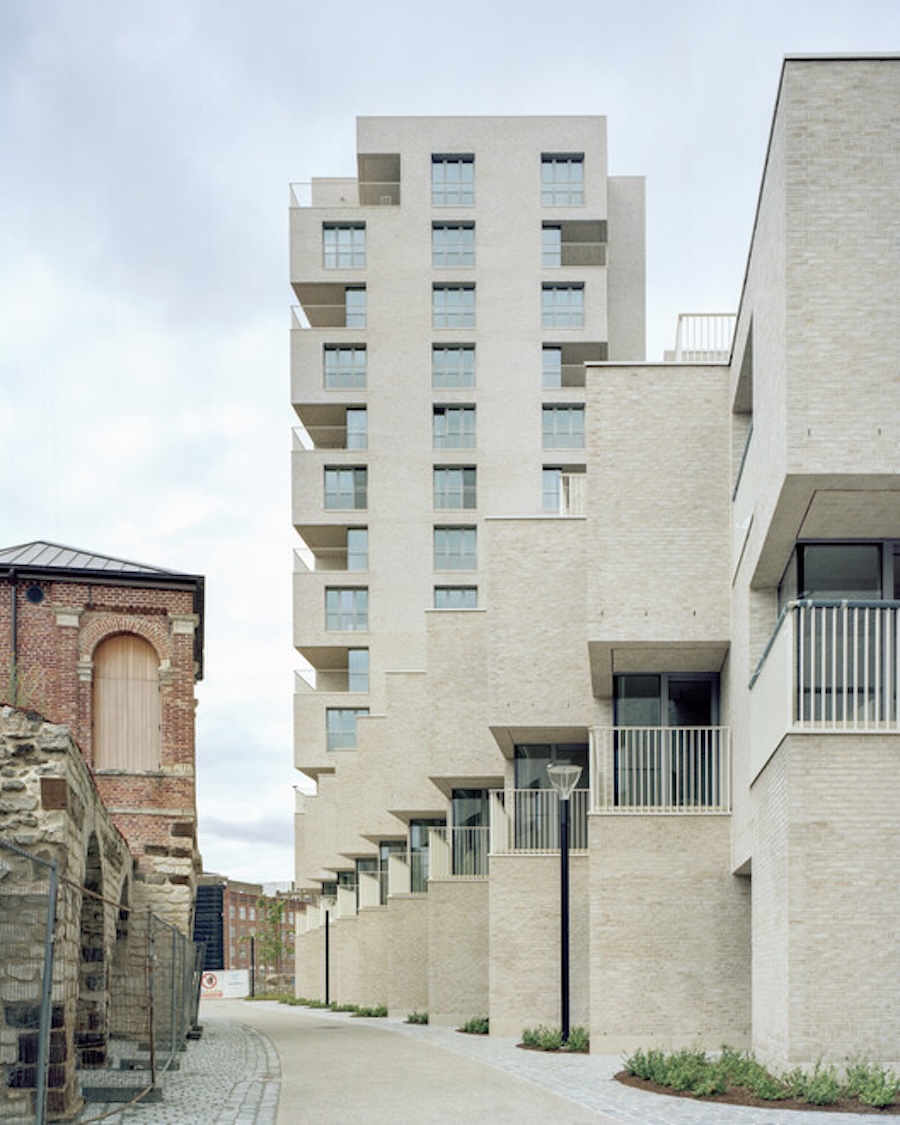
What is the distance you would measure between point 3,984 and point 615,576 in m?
11.1

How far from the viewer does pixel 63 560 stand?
32969 mm

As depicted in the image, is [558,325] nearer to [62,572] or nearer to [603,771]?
[62,572]

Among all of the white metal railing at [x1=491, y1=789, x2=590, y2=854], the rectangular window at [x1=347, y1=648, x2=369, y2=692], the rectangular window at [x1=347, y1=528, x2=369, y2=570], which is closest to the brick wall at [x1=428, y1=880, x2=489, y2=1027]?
the white metal railing at [x1=491, y1=789, x2=590, y2=854]

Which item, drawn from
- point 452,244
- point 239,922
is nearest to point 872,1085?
point 452,244

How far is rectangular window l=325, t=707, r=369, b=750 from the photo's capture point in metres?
56.7

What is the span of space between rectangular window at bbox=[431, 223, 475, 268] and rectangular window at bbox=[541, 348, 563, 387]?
13.5ft

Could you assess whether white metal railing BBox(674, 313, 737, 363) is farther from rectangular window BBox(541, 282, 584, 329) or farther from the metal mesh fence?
rectangular window BBox(541, 282, 584, 329)

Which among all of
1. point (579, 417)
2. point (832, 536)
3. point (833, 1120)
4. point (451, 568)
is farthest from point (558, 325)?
point (833, 1120)

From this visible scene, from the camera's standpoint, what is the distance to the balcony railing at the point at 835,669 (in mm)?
15734

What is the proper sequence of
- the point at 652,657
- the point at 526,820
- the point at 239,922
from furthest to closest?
1. the point at 239,922
2. the point at 526,820
3. the point at 652,657

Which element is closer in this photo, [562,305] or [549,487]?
[562,305]

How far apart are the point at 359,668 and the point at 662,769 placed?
33.7 meters

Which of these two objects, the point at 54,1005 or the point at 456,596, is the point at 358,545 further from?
the point at 54,1005

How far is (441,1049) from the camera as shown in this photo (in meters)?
23.6
